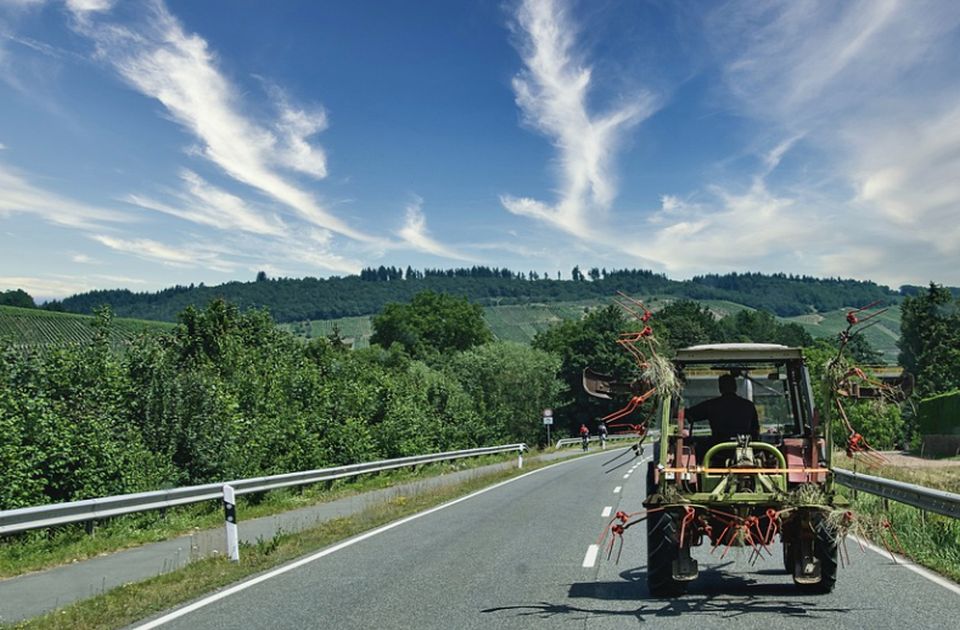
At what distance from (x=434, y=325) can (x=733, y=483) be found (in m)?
116

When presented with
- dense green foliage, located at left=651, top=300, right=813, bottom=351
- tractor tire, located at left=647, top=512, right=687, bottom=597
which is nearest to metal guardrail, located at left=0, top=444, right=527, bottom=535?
tractor tire, located at left=647, top=512, right=687, bottom=597

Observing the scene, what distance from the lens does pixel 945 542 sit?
37.9 feet

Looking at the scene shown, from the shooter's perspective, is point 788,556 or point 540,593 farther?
point 788,556

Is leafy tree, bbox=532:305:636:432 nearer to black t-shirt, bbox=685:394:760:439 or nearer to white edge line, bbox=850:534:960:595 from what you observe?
white edge line, bbox=850:534:960:595

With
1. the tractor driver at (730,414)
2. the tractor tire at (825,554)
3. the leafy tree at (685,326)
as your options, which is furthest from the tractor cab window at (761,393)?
the leafy tree at (685,326)

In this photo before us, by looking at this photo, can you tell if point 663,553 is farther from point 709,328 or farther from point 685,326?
point 709,328

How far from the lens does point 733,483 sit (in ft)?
26.2

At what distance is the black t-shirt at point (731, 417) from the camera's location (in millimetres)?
8531

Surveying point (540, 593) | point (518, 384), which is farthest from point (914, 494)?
point (518, 384)

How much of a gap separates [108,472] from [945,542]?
13.7 metres

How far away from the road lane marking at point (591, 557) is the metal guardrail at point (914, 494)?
302 centimetres

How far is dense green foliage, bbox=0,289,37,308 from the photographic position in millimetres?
80812

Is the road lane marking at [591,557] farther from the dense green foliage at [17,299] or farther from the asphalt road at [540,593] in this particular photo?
the dense green foliage at [17,299]

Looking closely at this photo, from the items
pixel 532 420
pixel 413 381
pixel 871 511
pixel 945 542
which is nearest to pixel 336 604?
pixel 945 542
